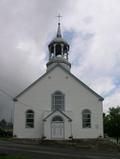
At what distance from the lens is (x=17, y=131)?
103 feet

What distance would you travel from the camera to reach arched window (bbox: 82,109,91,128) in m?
31.2

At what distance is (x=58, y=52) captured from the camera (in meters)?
37.3

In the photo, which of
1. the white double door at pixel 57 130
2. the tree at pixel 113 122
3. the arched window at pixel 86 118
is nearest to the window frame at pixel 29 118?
the white double door at pixel 57 130

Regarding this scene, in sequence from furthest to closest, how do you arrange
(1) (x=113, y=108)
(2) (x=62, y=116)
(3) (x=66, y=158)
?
(1) (x=113, y=108)
(2) (x=62, y=116)
(3) (x=66, y=158)

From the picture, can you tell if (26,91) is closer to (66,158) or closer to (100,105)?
(100,105)

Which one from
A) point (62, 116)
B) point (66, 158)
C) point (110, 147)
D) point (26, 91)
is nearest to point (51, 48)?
point (26, 91)

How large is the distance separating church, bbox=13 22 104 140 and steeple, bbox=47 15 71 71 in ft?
8.17

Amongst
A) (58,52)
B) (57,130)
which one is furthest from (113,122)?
(57,130)

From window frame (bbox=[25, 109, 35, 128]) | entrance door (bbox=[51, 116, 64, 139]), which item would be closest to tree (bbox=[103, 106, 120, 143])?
entrance door (bbox=[51, 116, 64, 139])

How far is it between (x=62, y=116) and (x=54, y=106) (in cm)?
179

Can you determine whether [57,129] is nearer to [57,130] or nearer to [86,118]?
[57,130]

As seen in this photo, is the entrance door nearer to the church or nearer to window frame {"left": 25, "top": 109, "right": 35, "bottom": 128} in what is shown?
Answer: the church

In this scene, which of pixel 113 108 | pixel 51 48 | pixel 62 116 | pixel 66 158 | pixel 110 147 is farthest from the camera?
pixel 113 108

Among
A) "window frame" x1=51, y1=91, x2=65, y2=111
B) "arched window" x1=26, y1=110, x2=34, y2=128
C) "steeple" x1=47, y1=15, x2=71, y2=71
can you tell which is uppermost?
"steeple" x1=47, y1=15, x2=71, y2=71
